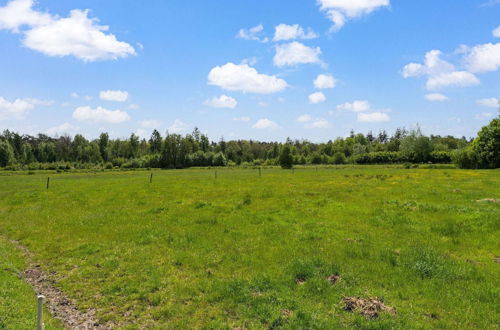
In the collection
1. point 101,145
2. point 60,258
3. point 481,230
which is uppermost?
point 101,145

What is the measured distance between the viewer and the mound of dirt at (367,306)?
812cm

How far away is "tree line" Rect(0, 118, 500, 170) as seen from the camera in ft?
269

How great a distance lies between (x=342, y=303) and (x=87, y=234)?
1404cm

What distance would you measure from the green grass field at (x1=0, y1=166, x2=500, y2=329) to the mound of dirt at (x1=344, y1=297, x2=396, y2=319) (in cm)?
23

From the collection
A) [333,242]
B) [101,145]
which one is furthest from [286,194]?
[101,145]

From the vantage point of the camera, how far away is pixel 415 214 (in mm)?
18344

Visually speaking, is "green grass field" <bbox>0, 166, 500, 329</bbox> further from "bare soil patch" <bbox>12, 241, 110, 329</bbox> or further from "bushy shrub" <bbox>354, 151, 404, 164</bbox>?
"bushy shrub" <bbox>354, 151, 404, 164</bbox>

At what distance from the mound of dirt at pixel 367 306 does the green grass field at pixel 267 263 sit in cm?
23

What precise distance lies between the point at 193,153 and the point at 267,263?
14677 centimetres

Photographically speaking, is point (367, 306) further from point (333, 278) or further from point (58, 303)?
point (58, 303)

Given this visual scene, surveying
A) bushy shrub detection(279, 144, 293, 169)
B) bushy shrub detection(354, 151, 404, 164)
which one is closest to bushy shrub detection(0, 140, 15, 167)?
bushy shrub detection(279, 144, 293, 169)

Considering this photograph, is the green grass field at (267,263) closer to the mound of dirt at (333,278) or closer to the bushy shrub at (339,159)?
the mound of dirt at (333,278)

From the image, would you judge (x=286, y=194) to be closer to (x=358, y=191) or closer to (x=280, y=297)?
(x=358, y=191)

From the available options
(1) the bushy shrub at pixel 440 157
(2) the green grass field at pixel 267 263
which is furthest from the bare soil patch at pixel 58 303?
(1) the bushy shrub at pixel 440 157
